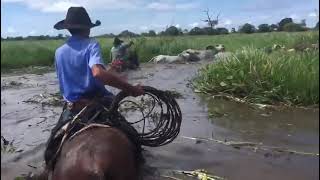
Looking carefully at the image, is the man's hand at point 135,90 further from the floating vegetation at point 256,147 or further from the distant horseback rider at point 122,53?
the distant horseback rider at point 122,53

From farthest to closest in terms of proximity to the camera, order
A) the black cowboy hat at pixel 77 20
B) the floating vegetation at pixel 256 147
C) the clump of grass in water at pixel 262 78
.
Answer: the clump of grass in water at pixel 262 78, the floating vegetation at pixel 256 147, the black cowboy hat at pixel 77 20

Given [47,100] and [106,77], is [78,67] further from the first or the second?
[47,100]

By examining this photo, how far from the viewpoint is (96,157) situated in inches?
153

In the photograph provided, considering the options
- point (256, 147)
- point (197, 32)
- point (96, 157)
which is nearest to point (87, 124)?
point (96, 157)

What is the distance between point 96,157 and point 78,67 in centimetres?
111

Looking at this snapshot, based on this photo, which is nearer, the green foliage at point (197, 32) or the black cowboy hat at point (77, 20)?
the black cowboy hat at point (77, 20)

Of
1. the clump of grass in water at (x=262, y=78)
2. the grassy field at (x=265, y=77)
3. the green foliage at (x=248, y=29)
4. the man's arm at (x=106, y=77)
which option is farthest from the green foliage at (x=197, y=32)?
the man's arm at (x=106, y=77)

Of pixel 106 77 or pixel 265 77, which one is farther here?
pixel 265 77

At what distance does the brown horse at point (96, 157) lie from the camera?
3.87m

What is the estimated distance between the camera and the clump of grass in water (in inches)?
297

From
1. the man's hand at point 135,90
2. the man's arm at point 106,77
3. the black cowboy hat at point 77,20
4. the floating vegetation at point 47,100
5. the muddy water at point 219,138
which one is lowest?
the muddy water at point 219,138

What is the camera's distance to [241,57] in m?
11.6

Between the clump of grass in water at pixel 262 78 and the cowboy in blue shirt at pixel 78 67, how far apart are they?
2.67 metres

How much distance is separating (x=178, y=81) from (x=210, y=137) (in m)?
9.06
